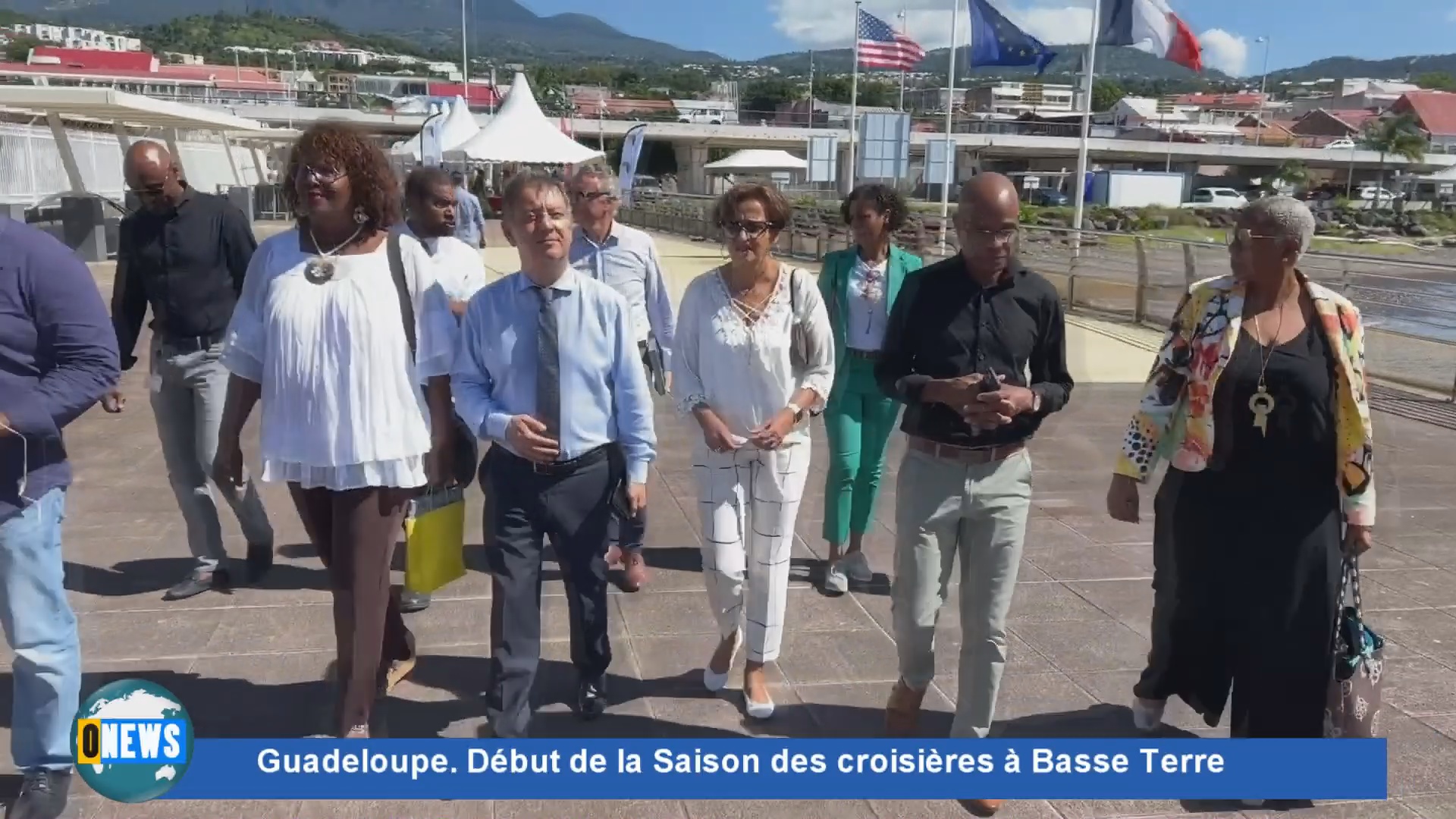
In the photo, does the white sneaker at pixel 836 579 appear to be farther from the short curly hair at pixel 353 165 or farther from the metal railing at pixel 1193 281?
the metal railing at pixel 1193 281

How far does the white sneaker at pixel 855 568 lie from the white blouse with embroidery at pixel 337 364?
2.27 metres

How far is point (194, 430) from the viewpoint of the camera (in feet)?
14.2

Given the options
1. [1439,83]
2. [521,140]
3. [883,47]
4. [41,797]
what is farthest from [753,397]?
[1439,83]

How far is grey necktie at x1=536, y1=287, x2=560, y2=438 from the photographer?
120 inches

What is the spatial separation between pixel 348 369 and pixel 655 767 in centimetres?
146

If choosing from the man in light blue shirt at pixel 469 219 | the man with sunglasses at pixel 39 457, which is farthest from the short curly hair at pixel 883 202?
the man in light blue shirt at pixel 469 219

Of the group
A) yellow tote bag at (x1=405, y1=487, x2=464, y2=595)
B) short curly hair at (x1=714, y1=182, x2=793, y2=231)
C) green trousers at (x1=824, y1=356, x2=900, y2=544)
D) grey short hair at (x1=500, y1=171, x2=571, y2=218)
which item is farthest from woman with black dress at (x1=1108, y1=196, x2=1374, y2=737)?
yellow tote bag at (x1=405, y1=487, x2=464, y2=595)

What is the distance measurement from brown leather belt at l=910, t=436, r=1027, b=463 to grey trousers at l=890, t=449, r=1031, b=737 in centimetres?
2

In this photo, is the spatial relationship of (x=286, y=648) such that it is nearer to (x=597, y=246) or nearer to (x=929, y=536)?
(x=597, y=246)

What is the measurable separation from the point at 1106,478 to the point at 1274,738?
3.70 meters

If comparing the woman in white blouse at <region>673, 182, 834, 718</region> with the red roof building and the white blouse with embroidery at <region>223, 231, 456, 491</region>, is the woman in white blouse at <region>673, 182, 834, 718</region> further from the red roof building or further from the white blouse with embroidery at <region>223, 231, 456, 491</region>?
the red roof building

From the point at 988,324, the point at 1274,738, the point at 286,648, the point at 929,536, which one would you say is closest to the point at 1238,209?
the point at 988,324

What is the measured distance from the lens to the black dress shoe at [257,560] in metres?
4.68

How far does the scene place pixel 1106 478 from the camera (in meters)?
6.61
